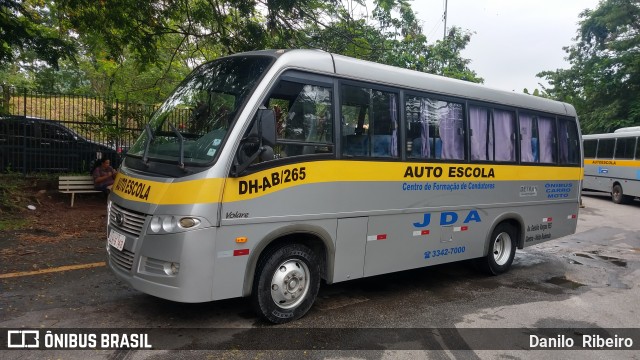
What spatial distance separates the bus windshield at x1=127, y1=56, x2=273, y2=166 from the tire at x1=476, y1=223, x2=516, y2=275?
4569mm

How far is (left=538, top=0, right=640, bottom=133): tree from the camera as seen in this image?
26.2 m

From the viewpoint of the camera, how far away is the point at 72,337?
14.1 ft

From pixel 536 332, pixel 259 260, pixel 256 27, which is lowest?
pixel 536 332

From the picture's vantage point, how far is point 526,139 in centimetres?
762

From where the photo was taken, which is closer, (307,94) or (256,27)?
(307,94)

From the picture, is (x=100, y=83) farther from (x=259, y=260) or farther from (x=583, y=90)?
(x=583, y=90)

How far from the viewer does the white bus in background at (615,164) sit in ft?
62.7

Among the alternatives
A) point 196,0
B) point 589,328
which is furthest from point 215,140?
point 196,0

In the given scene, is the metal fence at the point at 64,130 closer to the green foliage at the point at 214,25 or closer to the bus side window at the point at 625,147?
the green foliage at the point at 214,25

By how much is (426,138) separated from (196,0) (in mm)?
7319

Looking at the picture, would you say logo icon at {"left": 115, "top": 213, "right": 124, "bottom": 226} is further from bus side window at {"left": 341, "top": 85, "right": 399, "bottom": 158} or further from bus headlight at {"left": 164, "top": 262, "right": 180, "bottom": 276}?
bus side window at {"left": 341, "top": 85, "right": 399, "bottom": 158}

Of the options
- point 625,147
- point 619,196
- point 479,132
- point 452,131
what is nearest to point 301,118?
point 452,131

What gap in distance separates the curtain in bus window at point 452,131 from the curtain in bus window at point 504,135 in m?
0.85

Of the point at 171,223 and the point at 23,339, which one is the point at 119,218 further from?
the point at 23,339
